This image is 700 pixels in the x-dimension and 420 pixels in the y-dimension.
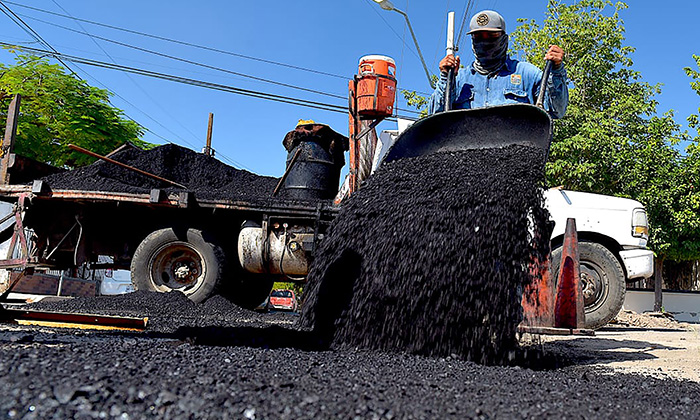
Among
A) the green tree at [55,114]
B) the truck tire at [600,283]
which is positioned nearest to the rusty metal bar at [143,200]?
the truck tire at [600,283]

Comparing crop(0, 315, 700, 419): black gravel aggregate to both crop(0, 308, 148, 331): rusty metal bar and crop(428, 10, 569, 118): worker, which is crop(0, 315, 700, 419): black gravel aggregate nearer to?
crop(0, 308, 148, 331): rusty metal bar

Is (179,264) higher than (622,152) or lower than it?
lower

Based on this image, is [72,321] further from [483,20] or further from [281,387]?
[483,20]

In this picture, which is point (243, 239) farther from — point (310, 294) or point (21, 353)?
point (21, 353)

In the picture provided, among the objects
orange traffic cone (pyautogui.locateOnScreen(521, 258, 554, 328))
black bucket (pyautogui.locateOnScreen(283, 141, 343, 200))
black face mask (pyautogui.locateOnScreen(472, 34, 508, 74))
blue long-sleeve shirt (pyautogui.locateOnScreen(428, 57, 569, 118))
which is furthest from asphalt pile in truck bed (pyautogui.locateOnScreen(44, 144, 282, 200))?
orange traffic cone (pyautogui.locateOnScreen(521, 258, 554, 328))

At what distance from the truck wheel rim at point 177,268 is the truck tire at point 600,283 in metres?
3.82

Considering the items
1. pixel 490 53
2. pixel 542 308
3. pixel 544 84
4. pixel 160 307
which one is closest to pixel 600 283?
pixel 542 308

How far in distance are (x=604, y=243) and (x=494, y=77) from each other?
108 inches

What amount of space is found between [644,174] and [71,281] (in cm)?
1342

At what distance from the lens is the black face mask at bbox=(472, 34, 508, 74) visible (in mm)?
4191

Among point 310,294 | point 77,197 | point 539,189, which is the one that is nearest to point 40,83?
point 77,197

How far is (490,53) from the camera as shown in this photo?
14.0 feet

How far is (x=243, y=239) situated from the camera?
5.73 metres

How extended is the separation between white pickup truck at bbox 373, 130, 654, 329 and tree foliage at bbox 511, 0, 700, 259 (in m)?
6.53
